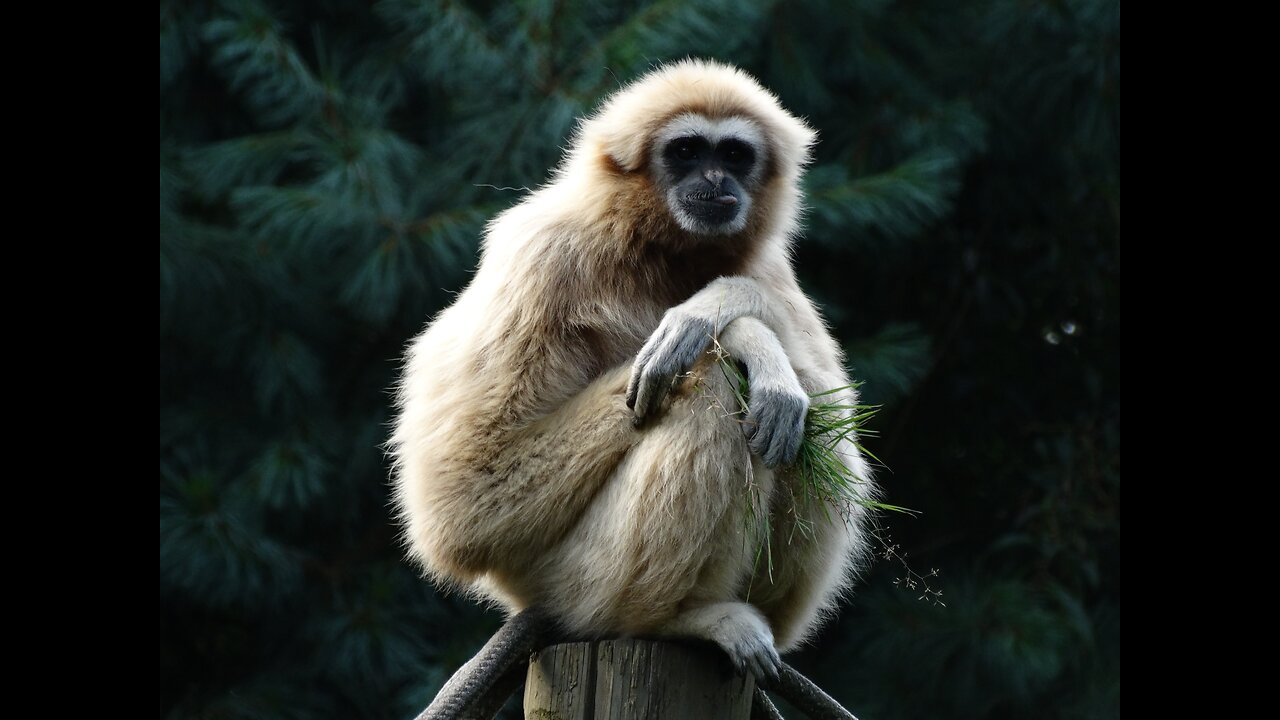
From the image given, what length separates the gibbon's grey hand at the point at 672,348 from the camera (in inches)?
122

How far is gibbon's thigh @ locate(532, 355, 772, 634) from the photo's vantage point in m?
3.04

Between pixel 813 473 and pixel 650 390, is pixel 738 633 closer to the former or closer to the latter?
pixel 813 473

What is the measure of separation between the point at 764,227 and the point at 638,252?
1.42 feet

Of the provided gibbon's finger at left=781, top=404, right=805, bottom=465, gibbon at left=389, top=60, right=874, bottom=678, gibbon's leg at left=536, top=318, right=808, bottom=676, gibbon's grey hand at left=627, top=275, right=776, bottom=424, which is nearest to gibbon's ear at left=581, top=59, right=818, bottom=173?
gibbon at left=389, top=60, right=874, bottom=678

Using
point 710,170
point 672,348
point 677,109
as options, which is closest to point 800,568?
point 672,348

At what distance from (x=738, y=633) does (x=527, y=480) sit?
2.15ft

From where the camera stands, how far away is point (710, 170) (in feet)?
11.6

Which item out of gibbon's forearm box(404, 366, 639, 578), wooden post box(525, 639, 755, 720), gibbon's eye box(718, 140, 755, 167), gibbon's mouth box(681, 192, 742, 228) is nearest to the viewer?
wooden post box(525, 639, 755, 720)

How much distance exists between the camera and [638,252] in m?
3.49

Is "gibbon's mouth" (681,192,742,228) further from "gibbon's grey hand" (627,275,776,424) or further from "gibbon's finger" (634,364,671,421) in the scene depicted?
"gibbon's finger" (634,364,671,421)

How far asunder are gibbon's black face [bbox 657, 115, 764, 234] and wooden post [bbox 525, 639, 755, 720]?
1.15 meters

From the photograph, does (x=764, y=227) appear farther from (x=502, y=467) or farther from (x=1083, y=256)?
(x=1083, y=256)

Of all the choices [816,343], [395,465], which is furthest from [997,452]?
[395,465]

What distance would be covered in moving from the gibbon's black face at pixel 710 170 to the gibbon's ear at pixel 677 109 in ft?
0.13
